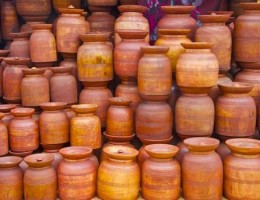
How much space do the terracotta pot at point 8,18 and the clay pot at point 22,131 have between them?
1.30 metres

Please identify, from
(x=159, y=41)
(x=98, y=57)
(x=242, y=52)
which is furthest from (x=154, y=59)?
(x=242, y=52)

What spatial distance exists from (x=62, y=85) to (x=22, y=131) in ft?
1.64

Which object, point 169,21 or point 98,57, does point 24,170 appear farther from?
point 169,21

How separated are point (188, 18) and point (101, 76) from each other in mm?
816

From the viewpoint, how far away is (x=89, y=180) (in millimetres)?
2775

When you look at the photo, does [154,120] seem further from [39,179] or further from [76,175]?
[39,179]

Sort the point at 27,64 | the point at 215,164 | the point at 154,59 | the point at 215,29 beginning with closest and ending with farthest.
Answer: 1. the point at 215,164
2. the point at 154,59
3. the point at 215,29
4. the point at 27,64

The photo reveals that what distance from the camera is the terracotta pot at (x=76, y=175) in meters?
2.72

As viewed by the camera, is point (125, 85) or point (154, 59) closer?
point (154, 59)

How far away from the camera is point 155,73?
2.92 metres

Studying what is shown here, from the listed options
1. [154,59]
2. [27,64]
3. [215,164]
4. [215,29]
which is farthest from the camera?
[27,64]

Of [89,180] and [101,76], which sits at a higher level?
[101,76]

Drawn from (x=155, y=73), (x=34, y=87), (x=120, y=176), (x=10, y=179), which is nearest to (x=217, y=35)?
(x=155, y=73)

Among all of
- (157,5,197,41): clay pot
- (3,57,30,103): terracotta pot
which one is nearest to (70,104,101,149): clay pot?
(3,57,30,103): terracotta pot
